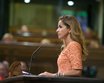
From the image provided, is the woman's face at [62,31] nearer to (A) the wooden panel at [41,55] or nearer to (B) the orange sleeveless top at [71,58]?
(B) the orange sleeveless top at [71,58]

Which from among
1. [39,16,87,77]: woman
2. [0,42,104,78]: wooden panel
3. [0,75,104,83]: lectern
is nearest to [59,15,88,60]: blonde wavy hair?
[39,16,87,77]: woman

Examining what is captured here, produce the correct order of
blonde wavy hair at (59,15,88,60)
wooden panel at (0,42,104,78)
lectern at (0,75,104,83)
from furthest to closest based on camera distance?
wooden panel at (0,42,104,78) < blonde wavy hair at (59,15,88,60) < lectern at (0,75,104,83)

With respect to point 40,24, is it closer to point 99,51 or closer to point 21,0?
point 21,0

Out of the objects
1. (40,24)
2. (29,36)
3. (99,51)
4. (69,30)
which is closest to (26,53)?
(99,51)

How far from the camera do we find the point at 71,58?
12.4 ft

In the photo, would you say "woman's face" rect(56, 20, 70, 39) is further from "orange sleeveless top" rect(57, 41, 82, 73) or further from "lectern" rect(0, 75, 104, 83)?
"lectern" rect(0, 75, 104, 83)

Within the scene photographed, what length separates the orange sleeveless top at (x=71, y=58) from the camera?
3748 mm

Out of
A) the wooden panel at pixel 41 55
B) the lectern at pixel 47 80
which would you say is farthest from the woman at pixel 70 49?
the wooden panel at pixel 41 55

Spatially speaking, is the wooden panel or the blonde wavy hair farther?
the wooden panel

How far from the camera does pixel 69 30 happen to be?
391 cm

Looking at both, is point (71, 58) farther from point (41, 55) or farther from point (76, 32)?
point (41, 55)

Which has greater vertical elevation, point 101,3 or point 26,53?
point 101,3

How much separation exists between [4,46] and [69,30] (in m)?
5.77

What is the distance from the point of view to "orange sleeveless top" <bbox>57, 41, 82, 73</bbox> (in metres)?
3.75
